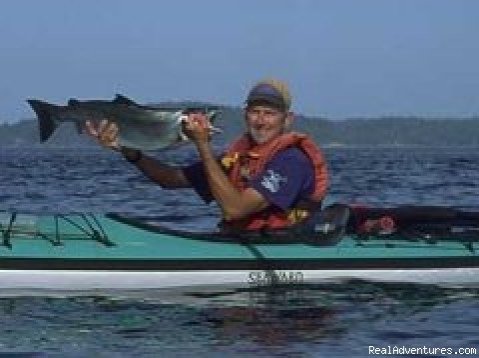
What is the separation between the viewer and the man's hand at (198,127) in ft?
35.7

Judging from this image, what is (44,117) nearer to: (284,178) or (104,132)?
(104,132)

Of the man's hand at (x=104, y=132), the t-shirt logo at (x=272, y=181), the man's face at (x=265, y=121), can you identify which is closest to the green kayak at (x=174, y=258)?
the t-shirt logo at (x=272, y=181)

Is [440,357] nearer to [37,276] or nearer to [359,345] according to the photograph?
[359,345]

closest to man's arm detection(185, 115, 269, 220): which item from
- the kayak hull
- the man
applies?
the man

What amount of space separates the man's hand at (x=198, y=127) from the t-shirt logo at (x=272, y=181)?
718mm

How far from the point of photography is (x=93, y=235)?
12016 millimetres

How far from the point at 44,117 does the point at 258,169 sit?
195cm

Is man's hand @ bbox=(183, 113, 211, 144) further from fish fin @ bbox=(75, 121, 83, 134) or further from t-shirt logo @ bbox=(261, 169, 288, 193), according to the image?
fish fin @ bbox=(75, 121, 83, 134)

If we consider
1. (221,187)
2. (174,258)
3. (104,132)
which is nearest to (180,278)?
(174,258)

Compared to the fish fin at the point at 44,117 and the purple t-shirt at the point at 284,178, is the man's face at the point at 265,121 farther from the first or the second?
the fish fin at the point at 44,117

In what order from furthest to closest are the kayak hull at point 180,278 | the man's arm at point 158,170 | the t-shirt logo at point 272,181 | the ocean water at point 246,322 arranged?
the man's arm at point 158,170
the kayak hull at point 180,278
the t-shirt logo at point 272,181
the ocean water at point 246,322

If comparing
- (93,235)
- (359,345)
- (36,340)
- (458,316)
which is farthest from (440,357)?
(93,235)

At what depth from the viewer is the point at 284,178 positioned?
1142 cm

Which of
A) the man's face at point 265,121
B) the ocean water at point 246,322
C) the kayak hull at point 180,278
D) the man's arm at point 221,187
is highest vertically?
the man's face at point 265,121
